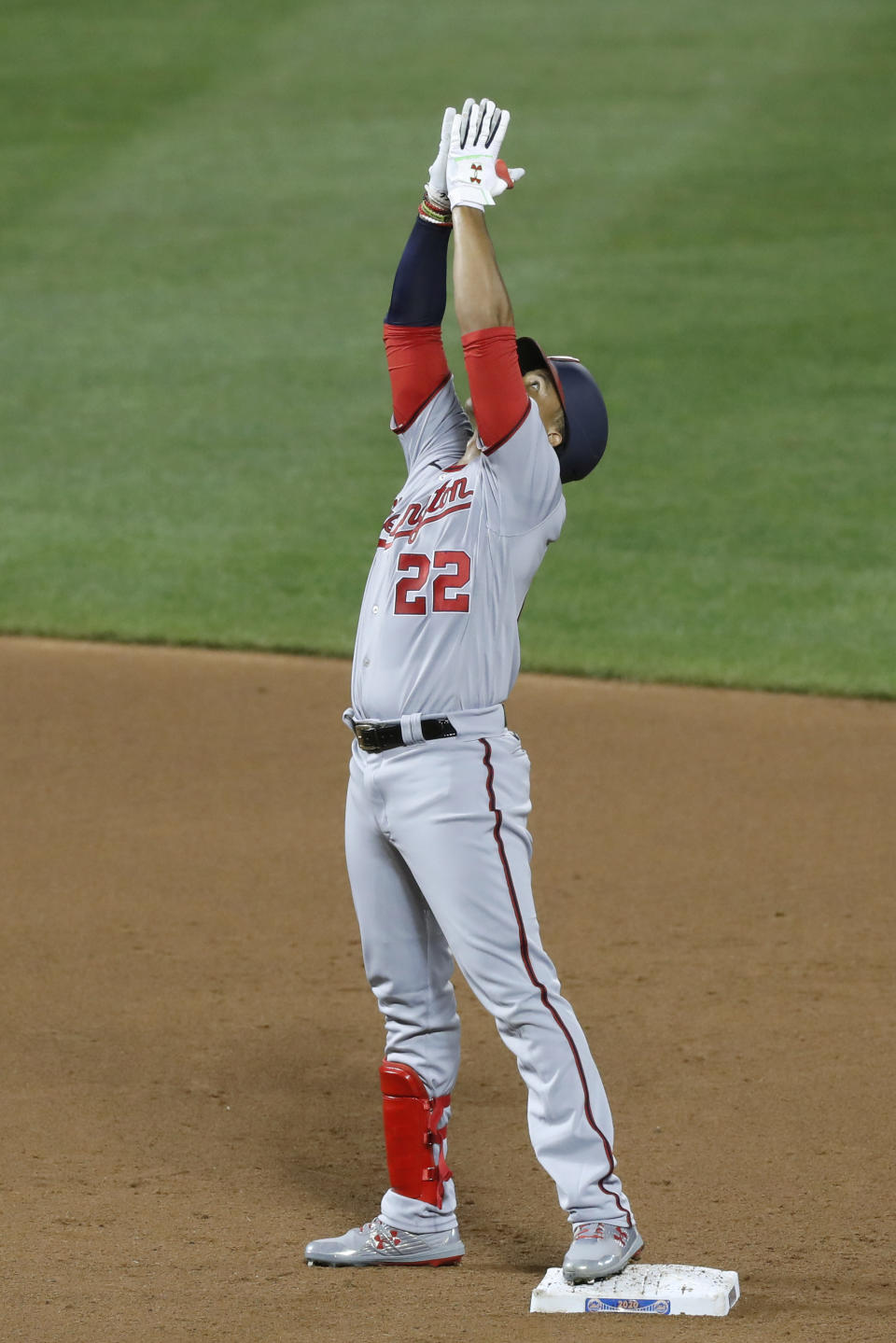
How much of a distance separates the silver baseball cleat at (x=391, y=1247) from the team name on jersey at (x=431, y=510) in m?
1.53

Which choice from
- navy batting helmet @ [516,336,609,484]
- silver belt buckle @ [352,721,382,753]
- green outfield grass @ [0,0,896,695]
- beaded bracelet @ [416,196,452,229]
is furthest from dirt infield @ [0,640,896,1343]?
beaded bracelet @ [416,196,452,229]

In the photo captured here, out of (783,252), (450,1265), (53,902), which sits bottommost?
(450,1265)

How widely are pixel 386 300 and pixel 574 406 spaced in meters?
9.31

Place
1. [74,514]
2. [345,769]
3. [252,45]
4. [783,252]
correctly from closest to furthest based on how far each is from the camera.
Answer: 1. [345,769]
2. [74,514]
3. [783,252]
4. [252,45]

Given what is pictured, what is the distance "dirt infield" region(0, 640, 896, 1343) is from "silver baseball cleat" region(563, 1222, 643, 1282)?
108 mm

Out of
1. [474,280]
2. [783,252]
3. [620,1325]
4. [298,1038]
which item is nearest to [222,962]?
[298,1038]

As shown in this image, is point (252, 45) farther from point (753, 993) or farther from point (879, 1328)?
point (879, 1328)

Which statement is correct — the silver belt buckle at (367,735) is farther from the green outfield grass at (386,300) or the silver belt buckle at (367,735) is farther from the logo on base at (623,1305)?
the green outfield grass at (386,300)

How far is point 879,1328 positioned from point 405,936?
4.12 ft

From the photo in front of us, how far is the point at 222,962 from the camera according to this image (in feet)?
18.1

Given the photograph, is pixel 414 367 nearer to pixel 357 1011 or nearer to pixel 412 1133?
pixel 412 1133

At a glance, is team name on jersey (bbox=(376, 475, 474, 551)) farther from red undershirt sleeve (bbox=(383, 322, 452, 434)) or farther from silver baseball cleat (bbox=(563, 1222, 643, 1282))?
silver baseball cleat (bbox=(563, 1222, 643, 1282))

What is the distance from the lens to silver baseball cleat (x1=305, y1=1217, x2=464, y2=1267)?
12.6ft

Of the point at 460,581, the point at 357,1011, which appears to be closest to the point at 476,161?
the point at 460,581
